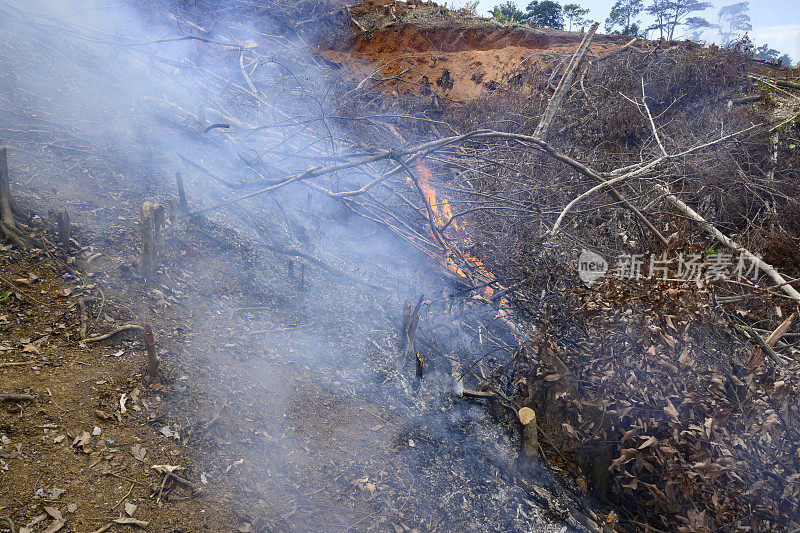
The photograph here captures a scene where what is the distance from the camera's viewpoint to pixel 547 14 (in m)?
20.7

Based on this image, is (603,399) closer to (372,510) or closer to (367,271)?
(372,510)

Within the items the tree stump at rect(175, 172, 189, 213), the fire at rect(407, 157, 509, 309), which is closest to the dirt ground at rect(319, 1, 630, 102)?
the fire at rect(407, 157, 509, 309)

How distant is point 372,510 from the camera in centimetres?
289

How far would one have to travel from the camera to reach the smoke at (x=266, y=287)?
122 inches

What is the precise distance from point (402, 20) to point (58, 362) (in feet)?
50.7

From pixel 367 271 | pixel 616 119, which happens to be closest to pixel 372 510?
pixel 367 271

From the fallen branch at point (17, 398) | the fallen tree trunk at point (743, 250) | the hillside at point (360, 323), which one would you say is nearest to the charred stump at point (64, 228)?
the hillside at point (360, 323)

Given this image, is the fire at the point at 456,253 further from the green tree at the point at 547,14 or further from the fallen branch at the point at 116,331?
the green tree at the point at 547,14

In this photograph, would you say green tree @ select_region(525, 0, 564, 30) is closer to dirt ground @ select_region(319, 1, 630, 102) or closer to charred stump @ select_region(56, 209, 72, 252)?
dirt ground @ select_region(319, 1, 630, 102)

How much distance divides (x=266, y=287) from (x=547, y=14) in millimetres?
22152

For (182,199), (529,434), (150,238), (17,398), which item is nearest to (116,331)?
(17,398)

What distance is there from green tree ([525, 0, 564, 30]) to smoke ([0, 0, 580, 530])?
17.5 metres

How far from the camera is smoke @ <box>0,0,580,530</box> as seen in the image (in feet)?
10.1

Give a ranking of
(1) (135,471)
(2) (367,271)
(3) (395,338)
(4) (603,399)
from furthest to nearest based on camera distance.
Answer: (2) (367,271) < (3) (395,338) < (4) (603,399) < (1) (135,471)
